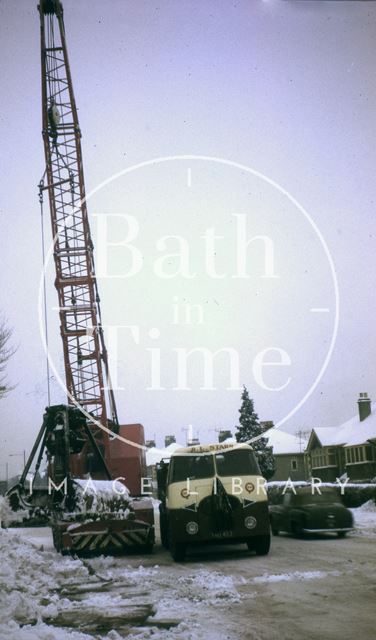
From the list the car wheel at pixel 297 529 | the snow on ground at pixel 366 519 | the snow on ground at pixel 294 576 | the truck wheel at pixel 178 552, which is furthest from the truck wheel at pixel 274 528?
the snow on ground at pixel 294 576

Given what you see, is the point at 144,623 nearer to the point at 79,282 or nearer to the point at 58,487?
the point at 58,487

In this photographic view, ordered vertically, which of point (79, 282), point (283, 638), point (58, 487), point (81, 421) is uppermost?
point (79, 282)

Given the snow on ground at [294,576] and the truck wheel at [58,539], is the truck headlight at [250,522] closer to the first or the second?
the snow on ground at [294,576]

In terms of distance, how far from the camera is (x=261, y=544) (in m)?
14.7

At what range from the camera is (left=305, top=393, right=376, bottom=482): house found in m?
51.6

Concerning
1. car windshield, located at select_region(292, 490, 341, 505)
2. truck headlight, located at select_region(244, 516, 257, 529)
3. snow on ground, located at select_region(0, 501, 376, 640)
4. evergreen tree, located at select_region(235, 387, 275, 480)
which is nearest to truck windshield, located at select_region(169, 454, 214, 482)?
truck headlight, located at select_region(244, 516, 257, 529)

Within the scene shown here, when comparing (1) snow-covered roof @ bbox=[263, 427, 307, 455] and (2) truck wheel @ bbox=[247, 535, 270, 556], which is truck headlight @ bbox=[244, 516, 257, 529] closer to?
(2) truck wheel @ bbox=[247, 535, 270, 556]

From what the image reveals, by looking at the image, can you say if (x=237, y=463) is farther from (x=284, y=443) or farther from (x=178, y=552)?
(x=284, y=443)

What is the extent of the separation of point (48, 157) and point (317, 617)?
24.8 metres

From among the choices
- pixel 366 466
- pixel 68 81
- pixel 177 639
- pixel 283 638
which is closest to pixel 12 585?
pixel 177 639

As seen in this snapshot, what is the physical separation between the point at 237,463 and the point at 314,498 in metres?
5.11

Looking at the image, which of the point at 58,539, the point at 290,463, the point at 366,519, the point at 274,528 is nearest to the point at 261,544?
the point at 58,539

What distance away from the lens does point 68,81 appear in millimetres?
30188

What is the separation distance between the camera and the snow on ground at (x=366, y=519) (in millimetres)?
20667
